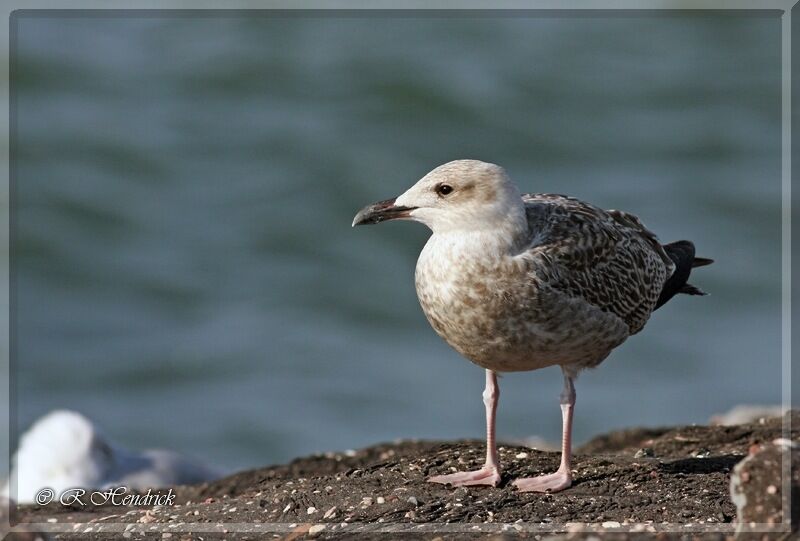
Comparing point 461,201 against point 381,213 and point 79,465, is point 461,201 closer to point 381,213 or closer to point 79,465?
point 381,213

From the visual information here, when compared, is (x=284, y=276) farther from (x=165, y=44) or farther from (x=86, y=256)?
(x=165, y=44)

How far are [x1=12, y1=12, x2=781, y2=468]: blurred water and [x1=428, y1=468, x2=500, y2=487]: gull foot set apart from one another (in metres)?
5.65

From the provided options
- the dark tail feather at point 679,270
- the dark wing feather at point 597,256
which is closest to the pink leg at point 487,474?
the dark wing feather at point 597,256

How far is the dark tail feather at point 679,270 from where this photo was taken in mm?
7077

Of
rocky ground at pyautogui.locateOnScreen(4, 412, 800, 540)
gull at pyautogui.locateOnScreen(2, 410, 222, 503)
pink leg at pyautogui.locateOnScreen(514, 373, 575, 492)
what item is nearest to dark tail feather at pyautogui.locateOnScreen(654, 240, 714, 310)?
rocky ground at pyautogui.locateOnScreen(4, 412, 800, 540)

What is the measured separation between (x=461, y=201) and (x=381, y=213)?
373 mm

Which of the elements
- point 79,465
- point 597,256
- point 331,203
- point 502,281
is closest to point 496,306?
point 502,281

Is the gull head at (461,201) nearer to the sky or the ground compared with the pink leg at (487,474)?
nearer to the sky

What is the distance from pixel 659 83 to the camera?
1805 cm

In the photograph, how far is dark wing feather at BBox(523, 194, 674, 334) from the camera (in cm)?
588

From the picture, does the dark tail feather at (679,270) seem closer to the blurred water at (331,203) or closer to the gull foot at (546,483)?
the gull foot at (546,483)

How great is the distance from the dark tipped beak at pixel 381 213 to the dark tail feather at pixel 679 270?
6.13 feet

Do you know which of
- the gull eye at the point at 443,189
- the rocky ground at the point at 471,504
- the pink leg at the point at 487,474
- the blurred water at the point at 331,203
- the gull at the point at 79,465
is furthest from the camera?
the blurred water at the point at 331,203

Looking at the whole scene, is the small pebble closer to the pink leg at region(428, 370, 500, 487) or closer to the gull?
the pink leg at region(428, 370, 500, 487)
